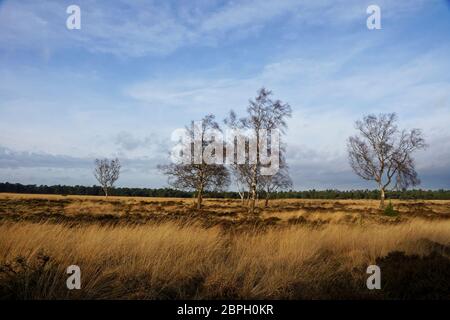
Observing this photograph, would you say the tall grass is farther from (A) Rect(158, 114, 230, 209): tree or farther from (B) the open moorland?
(A) Rect(158, 114, 230, 209): tree

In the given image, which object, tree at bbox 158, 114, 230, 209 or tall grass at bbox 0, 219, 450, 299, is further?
tree at bbox 158, 114, 230, 209

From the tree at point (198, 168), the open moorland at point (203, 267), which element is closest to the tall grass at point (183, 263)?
the open moorland at point (203, 267)

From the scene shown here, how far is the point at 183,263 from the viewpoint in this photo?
6.02 m

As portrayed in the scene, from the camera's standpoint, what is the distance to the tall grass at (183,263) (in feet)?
15.7

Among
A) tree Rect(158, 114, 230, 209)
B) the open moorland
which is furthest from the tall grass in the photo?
tree Rect(158, 114, 230, 209)

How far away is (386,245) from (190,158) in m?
26.2

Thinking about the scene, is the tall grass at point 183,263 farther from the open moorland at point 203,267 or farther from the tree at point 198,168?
the tree at point 198,168

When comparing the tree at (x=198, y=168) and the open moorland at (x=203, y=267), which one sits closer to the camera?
the open moorland at (x=203, y=267)

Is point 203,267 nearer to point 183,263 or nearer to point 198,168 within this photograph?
point 183,263

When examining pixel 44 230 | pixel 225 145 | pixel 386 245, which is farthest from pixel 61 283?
→ pixel 225 145

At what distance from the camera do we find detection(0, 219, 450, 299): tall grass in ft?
15.7

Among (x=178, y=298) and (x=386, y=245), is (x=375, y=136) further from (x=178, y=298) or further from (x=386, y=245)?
(x=178, y=298)

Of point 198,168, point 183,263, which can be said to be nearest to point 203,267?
point 183,263

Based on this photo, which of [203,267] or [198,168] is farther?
[198,168]
